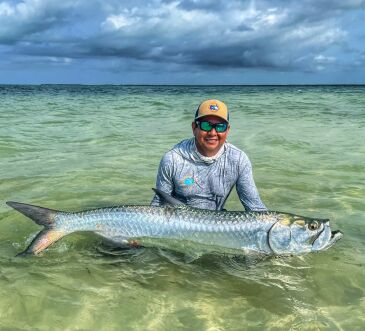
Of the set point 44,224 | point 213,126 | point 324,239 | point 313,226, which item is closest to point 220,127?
point 213,126

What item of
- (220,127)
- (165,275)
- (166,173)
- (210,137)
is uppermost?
(220,127)

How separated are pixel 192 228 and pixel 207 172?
0.97 m

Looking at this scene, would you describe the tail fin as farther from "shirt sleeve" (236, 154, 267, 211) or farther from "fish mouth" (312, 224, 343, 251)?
"fish mouth" (312, 224, 343, 251)

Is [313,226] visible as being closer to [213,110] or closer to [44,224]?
[213,110]

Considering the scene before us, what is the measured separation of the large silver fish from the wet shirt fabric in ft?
2.54

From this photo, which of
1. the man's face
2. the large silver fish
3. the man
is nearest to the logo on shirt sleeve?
the man

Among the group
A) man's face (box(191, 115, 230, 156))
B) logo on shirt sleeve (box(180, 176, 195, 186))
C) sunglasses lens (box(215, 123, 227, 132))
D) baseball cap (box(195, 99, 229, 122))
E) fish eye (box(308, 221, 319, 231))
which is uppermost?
baseball cap (box(195, 99, 229, 122))

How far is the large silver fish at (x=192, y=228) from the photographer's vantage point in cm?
390

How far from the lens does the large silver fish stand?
12.8 ft

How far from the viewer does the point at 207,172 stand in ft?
15.9

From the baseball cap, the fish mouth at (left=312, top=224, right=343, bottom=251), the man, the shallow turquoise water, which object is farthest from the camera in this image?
the man

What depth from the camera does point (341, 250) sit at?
481 centimetres

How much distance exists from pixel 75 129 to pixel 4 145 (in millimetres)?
4450

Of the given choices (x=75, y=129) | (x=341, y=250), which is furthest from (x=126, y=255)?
(x=75, y=129)
